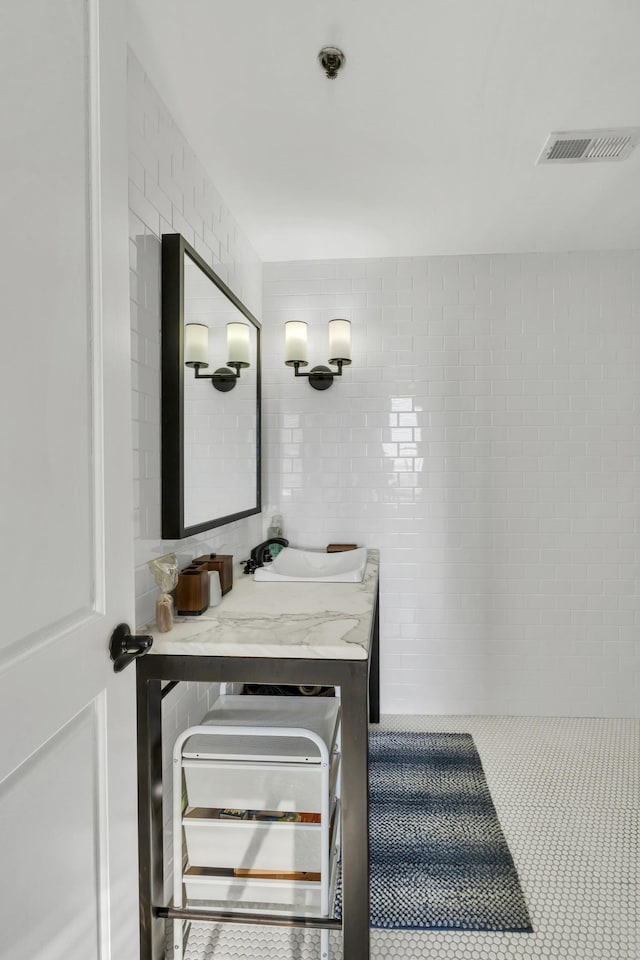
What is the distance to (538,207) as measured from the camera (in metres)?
2.60

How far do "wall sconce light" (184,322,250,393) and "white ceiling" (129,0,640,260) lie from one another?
562mm

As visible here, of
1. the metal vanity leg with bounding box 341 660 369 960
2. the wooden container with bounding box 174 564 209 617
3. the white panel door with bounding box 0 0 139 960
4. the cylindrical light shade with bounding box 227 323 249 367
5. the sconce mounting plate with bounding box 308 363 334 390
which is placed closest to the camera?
the white panel door with bounding box 0 0 139 960

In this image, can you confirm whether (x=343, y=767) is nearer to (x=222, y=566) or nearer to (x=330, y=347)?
(x=222, y=566)

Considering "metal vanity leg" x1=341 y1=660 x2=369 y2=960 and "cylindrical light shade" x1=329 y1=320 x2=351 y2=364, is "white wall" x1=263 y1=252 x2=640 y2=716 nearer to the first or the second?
"cylindrical light shade" x1=329 y1=320 x2=351 y2=364

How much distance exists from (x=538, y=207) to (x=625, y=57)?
0.99 metres

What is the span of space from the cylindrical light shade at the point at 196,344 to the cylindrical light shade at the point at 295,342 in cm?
100

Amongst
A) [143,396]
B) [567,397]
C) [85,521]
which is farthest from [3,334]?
[567,397]

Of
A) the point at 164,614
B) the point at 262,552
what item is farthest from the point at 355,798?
the point at 262,552

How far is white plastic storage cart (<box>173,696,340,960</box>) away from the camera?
4.98ft

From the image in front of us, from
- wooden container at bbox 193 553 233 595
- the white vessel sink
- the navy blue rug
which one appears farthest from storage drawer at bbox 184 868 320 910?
the white vessel sink

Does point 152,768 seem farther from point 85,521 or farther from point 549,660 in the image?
point 549,660

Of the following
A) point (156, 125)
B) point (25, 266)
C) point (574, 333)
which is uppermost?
point (156, 125)

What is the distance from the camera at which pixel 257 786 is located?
1.53 meters

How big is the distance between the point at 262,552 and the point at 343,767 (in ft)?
4.90
